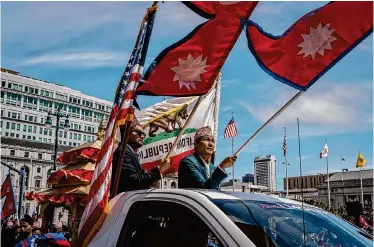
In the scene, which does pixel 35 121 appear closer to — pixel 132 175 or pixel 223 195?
pixel 132 175

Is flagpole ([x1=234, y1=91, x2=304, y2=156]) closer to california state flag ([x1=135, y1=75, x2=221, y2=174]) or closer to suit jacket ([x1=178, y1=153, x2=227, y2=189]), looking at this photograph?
suit jacket ([x1=178, y1=153, x2=227, y2=189])

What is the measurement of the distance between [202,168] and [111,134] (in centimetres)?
112

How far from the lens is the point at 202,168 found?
505 cm

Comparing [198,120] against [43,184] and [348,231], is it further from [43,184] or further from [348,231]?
[43,184]

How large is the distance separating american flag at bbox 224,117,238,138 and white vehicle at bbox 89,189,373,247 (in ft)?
44.8

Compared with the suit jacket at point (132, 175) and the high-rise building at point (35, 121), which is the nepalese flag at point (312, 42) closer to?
the suit jacket at point (132, 175)

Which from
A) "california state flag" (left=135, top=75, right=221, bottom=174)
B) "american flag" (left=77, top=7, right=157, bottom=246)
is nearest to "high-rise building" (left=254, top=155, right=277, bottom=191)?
"california state flag" (left=135, top=75, right=221, bottom=174)

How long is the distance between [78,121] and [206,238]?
12403 cm

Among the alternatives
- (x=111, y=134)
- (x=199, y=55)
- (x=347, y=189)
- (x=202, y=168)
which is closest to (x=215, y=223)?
(x=111, y=134)

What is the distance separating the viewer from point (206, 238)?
332 centimetres

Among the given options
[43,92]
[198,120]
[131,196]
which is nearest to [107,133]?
[131,196]

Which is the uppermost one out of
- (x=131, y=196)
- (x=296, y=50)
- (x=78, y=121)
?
(x=78, y=121)

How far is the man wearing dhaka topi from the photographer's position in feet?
15.5

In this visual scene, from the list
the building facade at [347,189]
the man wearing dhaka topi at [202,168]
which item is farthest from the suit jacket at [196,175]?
the building facade at [347,189]
